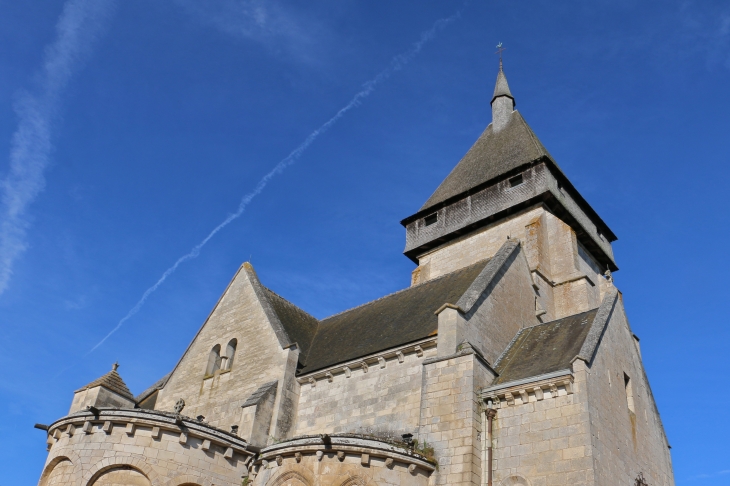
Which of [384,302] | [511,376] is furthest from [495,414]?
[384,302]

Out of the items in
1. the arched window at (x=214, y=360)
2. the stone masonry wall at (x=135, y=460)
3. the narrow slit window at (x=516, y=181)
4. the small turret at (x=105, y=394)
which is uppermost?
the narrow slit window at (x=516, y=181)

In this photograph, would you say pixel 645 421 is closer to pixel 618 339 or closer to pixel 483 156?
pixel 618 339

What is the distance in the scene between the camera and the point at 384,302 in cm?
2225

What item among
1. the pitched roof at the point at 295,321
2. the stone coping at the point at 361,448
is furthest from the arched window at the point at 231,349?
the stone coping at the point at 361,448

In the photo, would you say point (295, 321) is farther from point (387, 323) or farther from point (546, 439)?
point (546, 439)

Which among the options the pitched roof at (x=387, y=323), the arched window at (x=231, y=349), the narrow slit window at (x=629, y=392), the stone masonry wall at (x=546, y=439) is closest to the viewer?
the stone masonry wall at (x=546, y=439)

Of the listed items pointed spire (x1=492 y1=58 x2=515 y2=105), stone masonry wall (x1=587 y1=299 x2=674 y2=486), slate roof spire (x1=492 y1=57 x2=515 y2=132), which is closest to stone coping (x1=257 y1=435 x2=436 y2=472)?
stone masonry wall (x1=587 y1=299 x2=674 y2=486)

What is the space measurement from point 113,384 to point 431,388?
429 inches

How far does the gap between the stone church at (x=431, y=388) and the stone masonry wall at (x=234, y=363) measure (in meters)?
0.05

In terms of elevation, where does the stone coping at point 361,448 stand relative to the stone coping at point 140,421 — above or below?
below

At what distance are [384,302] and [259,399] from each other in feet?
21.6

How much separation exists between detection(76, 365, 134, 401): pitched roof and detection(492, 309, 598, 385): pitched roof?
11883mm

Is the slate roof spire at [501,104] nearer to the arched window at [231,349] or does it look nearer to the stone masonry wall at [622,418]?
the stone masonry wall at [622,418]

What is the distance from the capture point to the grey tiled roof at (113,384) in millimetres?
19734
